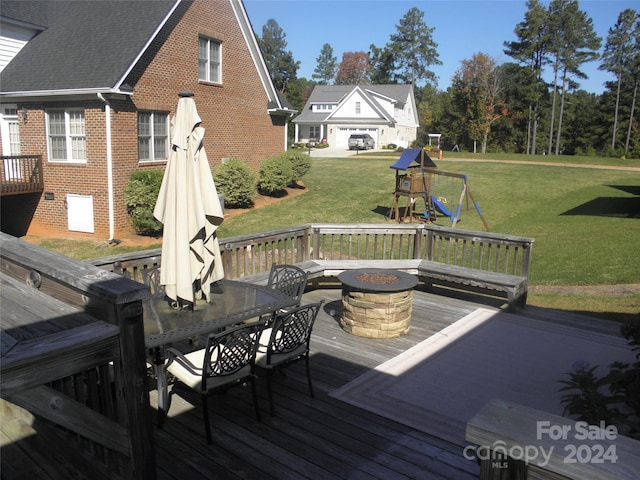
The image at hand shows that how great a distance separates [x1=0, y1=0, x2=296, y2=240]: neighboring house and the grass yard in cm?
239

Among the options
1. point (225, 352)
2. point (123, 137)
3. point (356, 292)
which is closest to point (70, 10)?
point (123, 137)

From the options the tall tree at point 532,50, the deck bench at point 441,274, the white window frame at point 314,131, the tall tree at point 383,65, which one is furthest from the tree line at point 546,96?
the deck bench at point 441,274

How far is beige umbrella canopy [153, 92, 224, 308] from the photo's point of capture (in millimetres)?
4652

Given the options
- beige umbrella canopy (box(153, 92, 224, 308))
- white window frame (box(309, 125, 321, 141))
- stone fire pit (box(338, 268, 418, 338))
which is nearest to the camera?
beige umbrella canopy (box(153, 92, 224, 308))

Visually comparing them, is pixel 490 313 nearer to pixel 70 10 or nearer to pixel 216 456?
pixel 216 456

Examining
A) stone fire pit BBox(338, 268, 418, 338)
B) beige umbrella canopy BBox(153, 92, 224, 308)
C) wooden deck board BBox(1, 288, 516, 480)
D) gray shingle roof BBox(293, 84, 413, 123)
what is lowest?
wooden deck board BBox(1, 288, 516, 480)

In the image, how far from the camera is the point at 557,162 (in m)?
33.2

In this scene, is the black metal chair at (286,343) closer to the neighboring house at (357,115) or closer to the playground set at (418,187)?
the playground set at (418,187)

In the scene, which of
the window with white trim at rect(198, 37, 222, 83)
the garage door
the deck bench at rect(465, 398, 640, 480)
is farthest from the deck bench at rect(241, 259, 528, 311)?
the garage door

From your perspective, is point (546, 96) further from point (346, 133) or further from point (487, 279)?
point (487, 279)

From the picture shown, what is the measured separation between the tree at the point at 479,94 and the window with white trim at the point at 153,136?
33886mm

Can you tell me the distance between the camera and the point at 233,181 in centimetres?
1755

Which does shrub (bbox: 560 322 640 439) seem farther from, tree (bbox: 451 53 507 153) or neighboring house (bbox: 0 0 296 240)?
tree (bbox: 451 53 507 153)

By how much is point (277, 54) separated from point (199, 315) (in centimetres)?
8356
